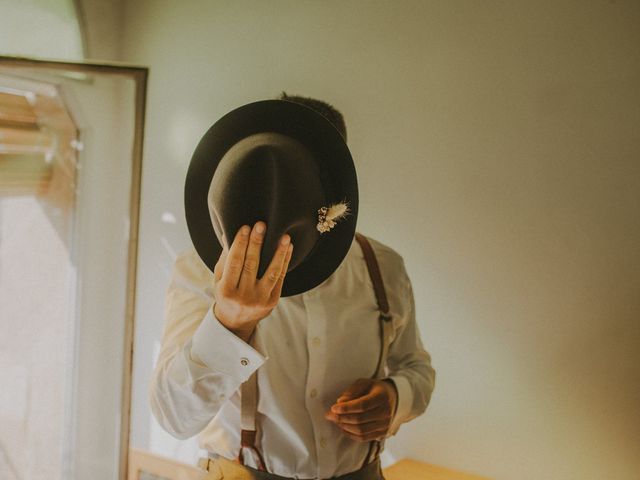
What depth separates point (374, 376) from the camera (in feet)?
2.41

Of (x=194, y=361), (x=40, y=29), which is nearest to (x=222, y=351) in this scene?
(x=194, y=361)

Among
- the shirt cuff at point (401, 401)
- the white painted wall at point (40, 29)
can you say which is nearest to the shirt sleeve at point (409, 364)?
the shirt cuff at point (401, 401)

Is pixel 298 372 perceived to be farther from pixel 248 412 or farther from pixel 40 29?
pixel 40 29

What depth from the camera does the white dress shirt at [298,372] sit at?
0.64 m

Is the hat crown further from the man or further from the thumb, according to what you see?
the thumb

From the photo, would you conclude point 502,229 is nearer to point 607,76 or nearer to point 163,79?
point 607,76

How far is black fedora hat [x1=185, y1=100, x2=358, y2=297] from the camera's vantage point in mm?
482

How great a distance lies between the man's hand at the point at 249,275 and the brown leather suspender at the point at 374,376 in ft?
0.67

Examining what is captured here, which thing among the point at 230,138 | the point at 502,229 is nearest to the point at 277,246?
the point at 230,138

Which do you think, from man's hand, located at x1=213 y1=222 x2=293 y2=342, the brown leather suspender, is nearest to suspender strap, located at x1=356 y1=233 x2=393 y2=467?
the brown leather suspender

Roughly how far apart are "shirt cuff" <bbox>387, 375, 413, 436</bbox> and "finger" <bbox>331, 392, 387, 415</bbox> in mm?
46

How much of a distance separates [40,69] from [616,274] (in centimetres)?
104

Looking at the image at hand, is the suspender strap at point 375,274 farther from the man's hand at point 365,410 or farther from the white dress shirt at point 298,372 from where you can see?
the man's hand at point 365,410

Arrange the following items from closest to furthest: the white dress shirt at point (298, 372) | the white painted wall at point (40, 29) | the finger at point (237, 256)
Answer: the finger at point (237, 256), the white dress shirt at point (298, 372), the white painted wall at point (40, 29)
